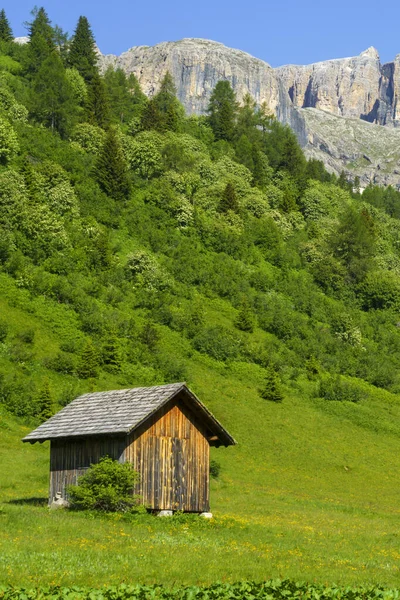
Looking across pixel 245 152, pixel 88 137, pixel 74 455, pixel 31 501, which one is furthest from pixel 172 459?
pixel 245 152

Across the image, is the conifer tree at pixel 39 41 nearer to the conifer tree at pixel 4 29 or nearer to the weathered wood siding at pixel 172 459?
the conifer tree at pixel 4 29

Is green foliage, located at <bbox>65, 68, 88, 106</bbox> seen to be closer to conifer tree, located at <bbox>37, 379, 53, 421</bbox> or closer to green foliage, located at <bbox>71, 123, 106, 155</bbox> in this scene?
green foliage, located at <bbox>71, 123, 106, 155</bbox>

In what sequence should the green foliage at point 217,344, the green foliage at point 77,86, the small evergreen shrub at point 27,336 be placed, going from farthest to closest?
the green foliage at point 77,86, the green foliage at point 217,344, the small evergreen shrub at point 27,336

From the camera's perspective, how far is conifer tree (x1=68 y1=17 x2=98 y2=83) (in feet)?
541

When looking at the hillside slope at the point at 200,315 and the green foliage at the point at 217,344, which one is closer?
the hillside slope at the point at 200,315

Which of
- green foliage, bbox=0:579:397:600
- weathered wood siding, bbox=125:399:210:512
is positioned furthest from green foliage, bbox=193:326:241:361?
green foliage, bbox=0:579:397:600

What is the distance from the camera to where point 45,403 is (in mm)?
70062

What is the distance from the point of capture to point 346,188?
181m

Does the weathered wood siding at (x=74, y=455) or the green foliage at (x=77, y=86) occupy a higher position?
the green foliage at (x=77, y=86)

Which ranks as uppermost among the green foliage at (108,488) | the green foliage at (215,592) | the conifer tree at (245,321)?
the conifer tree at (245,321)

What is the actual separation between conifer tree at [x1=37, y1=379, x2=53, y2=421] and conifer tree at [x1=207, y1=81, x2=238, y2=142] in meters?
108

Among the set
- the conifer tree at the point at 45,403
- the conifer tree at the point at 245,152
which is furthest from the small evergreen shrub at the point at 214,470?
the conifer tree at the point at 245,152

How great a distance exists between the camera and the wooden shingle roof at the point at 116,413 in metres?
39.5

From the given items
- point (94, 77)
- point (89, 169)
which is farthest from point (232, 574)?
point (94, 77)
